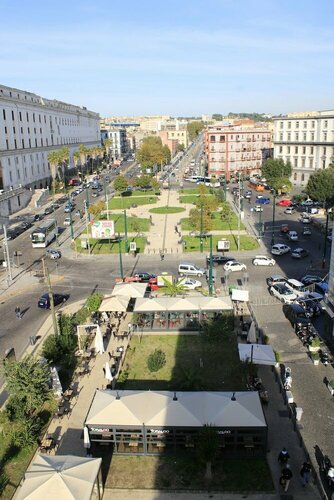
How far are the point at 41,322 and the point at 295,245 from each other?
31688mm

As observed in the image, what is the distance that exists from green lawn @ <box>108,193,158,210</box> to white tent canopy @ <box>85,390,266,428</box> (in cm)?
6129

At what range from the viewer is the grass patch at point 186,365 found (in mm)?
22902

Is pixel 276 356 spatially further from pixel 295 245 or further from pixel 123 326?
pixel 295 245

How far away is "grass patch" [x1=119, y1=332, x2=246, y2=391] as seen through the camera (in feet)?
75.1

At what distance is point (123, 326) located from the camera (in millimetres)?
31031

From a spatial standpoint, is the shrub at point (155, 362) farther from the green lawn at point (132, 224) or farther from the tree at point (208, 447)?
the green lawn at point (132, 224)

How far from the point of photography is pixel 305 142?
8850cm

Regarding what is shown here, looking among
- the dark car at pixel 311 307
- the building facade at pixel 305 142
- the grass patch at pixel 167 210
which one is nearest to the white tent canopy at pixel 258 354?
the dark car at pixel 311 307

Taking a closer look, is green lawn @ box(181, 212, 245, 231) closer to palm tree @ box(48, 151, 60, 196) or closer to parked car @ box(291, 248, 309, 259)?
parked car @ box(291, 248, 309, 259)

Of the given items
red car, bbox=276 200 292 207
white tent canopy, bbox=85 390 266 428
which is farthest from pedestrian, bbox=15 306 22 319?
red car, bbox=276 200 292 207

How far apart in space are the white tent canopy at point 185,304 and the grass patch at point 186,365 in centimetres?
211

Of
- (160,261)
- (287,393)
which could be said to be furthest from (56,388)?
(160,261)

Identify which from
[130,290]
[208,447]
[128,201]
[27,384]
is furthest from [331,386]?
[128,201]

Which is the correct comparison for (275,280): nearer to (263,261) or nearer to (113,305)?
(263,261)
